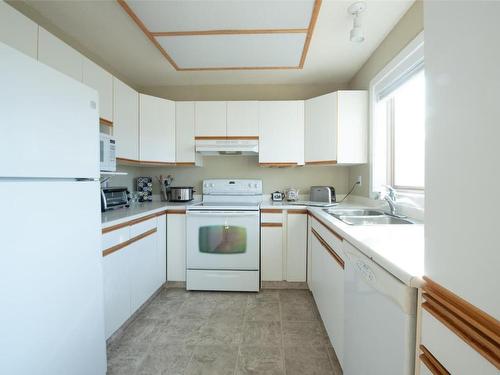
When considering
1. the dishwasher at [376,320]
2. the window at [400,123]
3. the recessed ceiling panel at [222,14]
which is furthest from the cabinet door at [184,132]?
the dishwasher at [376,320]

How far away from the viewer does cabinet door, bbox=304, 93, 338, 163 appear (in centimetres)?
242

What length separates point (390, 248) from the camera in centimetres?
87

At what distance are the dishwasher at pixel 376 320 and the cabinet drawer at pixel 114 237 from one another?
56.9 inches

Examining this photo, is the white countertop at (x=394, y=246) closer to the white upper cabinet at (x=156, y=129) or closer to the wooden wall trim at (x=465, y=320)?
the wooden wall trim at (x=465, y=320)

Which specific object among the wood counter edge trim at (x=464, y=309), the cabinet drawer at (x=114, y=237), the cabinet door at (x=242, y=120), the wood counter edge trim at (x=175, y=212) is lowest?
the cabinet drawer at (x=114, y=237)

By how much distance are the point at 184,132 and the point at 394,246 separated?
7.93 feet

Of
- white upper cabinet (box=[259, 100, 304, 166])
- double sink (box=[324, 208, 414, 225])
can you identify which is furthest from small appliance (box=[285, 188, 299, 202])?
double sink (box=[324, 208, 414, 225])

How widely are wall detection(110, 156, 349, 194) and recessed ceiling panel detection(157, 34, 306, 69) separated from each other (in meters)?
1.10

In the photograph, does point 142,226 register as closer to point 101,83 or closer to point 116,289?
point 116,289

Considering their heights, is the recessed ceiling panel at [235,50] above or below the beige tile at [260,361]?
above

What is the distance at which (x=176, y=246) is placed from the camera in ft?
7.98

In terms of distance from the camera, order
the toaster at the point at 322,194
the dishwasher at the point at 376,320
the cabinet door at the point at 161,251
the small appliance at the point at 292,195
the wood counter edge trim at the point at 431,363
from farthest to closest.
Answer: the small appliance at the point at 292,195 → the toaster at the point at 322,194 → the cabinet door at the point at 161,251 → the dishwasher at the point at 376,320 → the wood counter edge trim at the point at 431,363

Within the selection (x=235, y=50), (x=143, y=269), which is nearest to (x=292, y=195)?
(x=235, y=50)

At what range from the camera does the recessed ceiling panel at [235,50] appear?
187cm
